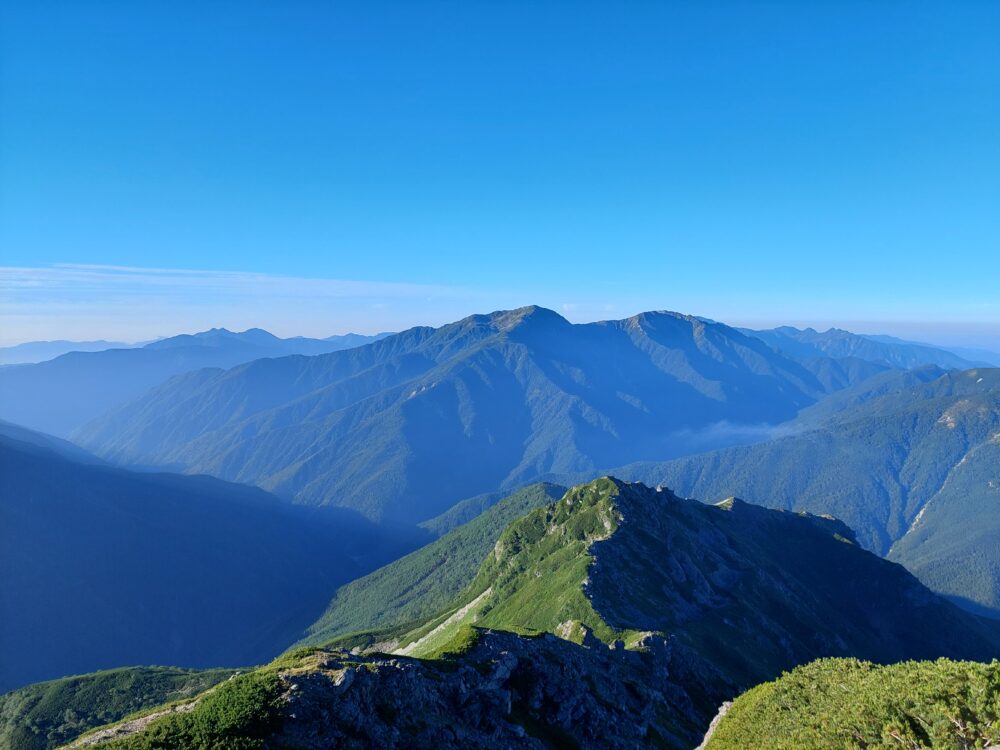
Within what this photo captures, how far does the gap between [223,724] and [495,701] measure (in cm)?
3427

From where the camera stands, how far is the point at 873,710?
54.3 m

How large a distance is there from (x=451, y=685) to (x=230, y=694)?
84.6 feet

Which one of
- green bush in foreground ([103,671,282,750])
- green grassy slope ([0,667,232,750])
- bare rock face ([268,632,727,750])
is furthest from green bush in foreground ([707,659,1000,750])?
green grassy slope ([0,667,232,750])

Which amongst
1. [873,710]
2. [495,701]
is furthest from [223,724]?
[873,710]

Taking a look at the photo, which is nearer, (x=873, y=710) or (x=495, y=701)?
(x=873, y=710)

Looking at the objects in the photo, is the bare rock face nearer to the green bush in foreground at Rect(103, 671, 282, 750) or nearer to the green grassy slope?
the green bush in foreground at Rect(103, 671, 282, 750)

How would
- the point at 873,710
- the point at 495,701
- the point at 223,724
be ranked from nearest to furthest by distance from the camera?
1. the point at 223,724
2. the point at 873,710
3. the point at 495,701

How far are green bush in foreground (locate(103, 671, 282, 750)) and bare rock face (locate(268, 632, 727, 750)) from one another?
179 cm

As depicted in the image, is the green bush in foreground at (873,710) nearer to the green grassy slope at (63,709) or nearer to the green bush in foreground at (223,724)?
the green bush in foreground at (223,724)

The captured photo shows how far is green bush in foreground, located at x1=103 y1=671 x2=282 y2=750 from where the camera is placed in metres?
48.9

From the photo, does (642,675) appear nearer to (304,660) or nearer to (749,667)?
(749,667)

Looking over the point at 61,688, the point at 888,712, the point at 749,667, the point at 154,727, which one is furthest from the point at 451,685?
the point at 61,688

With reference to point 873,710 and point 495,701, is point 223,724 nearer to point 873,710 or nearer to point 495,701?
point 495,701

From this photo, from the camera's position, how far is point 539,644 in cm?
9256
